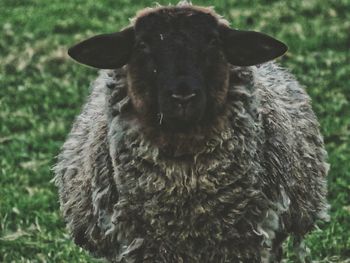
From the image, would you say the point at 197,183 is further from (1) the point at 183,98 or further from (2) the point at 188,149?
(1) the point at 183,98

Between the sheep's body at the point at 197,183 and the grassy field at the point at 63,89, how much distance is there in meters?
1.25

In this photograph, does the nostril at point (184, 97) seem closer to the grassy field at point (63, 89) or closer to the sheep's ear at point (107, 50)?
the sheep's ear at point (107, 50)

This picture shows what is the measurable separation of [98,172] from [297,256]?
5.43 ft

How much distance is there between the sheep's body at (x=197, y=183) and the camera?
449 centimetres

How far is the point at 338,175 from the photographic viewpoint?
23.3 feet

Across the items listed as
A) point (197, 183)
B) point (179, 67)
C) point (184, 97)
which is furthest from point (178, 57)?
point (197, 183)

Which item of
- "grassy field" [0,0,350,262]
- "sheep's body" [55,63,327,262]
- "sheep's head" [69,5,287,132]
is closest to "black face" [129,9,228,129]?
"sheep's head" [69,5,287,132]

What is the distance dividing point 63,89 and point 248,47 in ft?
17.5

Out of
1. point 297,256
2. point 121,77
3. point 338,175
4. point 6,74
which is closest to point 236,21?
point 6,74

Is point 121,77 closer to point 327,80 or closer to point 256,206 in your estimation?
point 256,206

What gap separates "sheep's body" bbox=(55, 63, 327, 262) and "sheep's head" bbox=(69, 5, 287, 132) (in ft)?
0.41

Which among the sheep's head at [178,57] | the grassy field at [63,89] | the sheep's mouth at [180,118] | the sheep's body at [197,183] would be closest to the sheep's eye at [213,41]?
the sheep's head at [178,57]

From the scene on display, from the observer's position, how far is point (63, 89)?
380 inches

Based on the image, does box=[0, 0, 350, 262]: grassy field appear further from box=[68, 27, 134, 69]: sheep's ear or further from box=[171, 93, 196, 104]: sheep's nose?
box=[171, 93, 196, 104]: sheep's nose
